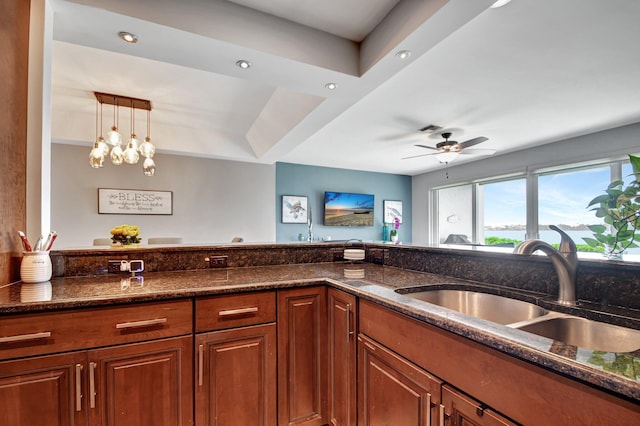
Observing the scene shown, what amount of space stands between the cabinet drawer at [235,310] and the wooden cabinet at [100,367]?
0.21ft

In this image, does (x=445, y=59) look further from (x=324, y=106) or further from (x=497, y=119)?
(x=497, y=119)

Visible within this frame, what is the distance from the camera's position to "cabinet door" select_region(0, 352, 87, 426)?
3.34 ft

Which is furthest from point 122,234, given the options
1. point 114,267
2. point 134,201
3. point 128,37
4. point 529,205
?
point 529,205

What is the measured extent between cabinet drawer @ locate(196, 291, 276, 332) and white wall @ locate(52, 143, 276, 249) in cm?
349

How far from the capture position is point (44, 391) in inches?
41.7

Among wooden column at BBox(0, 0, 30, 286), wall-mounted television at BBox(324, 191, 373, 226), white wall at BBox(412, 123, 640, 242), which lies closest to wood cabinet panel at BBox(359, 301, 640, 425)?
wooden column at BBox(0, 0, 30, 286)

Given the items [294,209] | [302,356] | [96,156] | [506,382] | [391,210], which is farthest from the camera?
[391,210]

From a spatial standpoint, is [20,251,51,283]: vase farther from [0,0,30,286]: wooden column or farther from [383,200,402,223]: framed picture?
[383,200,402,223]: framed picture

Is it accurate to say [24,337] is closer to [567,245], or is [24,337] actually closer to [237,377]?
[237,377]

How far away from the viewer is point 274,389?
1.43 m

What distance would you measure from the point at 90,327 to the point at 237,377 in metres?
0.65

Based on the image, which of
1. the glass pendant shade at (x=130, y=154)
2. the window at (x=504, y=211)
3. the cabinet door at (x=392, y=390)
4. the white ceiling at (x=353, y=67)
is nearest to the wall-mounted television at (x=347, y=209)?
the white ceiling at (x=353, y=67)

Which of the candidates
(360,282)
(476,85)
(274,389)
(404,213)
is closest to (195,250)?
(274,389)

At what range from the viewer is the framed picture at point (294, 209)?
18.3ft
